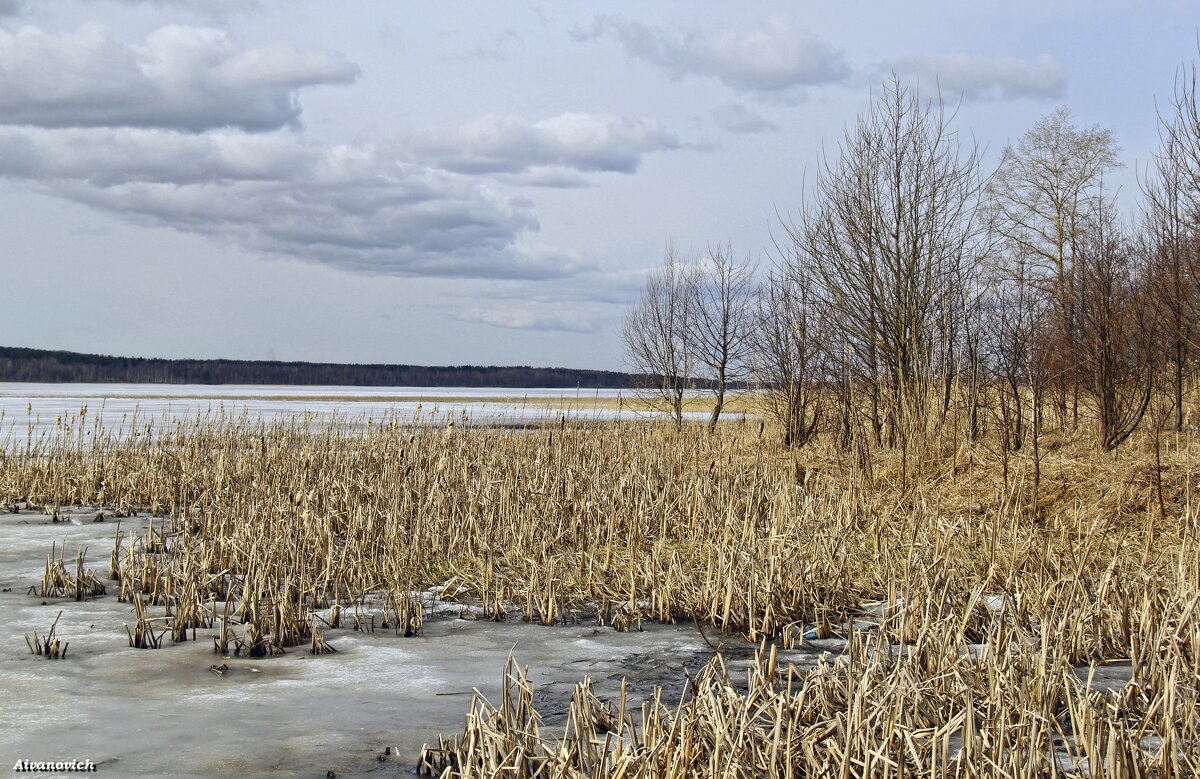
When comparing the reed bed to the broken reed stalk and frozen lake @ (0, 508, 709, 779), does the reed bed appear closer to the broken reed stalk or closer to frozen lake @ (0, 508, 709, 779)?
frozen lake @ (0, 508, 709, 779)

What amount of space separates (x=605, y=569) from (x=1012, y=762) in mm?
Answer: 4048

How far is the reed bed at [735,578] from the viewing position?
3043mm

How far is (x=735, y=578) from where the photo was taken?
572 centimetres

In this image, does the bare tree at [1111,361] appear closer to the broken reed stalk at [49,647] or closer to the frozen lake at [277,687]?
the frozen lake at [277,687]

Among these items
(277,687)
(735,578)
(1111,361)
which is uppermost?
(1111,361)

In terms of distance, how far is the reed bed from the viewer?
9.98ft

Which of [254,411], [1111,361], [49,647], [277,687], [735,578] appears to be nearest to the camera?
[277,687]

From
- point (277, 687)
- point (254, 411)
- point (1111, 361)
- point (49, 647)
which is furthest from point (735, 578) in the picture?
point (254, 411)

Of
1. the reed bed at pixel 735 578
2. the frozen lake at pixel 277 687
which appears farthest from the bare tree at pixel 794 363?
the frozen lake at pixel 277 687

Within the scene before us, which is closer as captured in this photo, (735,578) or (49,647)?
(49,647)

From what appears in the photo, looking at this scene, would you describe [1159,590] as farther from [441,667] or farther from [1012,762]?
[441,667]

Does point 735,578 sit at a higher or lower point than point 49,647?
higher

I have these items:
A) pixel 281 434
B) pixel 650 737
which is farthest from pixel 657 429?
pixel 650 737

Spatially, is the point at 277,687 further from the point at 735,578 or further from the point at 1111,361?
the point at 1111,361
